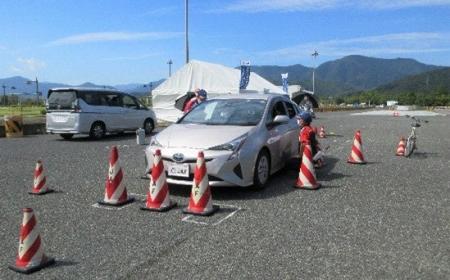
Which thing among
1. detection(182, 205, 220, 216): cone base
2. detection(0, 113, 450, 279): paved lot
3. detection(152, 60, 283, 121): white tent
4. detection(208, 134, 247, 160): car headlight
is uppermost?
detection(152, 60, 283, 121): white tent

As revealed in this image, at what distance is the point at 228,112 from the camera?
8000 millimetres

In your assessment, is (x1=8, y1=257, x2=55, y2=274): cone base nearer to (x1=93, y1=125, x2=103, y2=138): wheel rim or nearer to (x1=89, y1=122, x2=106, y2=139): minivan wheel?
(x1=89, y1=122, x2=106, y2=139): minivan wheel

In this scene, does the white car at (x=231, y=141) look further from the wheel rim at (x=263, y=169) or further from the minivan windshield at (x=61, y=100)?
the minivan windshield at (x=61, y=100)

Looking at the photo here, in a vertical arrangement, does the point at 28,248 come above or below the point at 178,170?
below

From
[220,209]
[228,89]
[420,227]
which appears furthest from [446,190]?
[228,89]

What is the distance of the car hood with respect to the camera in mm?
6715

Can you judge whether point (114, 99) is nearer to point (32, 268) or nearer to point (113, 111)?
point (113, 111)

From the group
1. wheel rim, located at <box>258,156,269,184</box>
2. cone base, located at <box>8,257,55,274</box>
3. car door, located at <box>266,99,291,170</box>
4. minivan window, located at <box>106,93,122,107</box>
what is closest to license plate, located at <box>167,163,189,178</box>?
wheel rim, located at <box>258,156,269,184</box>

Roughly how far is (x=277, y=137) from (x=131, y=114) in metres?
10.8

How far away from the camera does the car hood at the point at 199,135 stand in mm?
6715

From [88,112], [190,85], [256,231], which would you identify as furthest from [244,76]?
[256,231]

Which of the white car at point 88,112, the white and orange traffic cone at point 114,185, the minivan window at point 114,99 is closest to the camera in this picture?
the white and orange traffic cone at point 114,185

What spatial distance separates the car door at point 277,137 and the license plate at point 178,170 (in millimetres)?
1612

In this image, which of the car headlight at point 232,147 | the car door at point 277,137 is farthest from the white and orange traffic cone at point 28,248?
the car door at point 277,137
